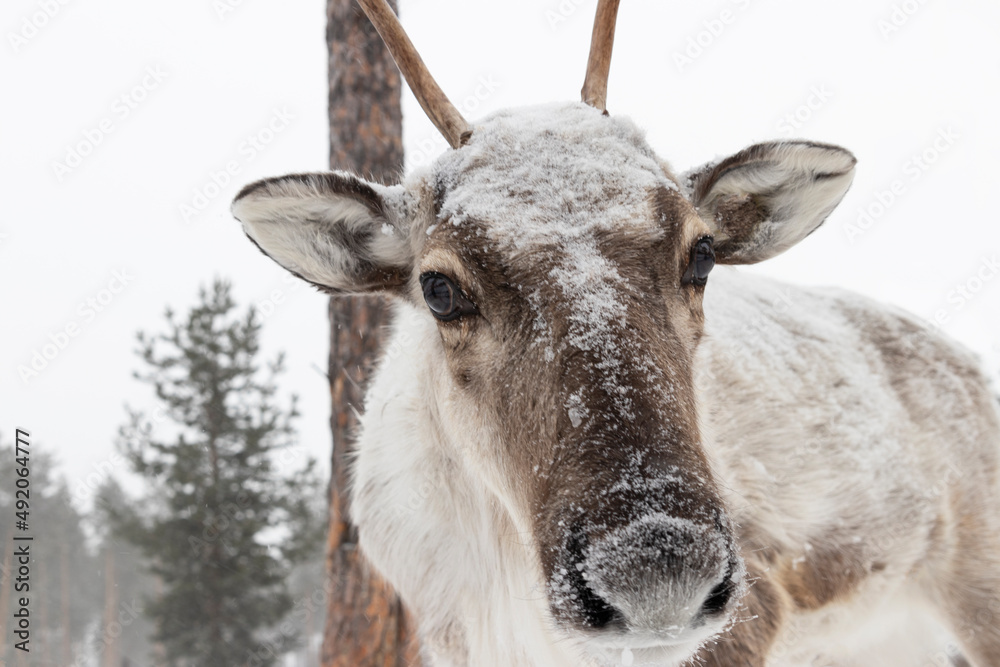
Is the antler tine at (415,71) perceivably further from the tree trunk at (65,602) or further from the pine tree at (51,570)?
the tree trunk at (65,602)

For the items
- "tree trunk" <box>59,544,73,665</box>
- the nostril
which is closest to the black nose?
the nostril

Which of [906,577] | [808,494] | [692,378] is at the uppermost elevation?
[692,378]

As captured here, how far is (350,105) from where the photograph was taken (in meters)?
6.81

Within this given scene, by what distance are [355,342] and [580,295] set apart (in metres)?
4.48

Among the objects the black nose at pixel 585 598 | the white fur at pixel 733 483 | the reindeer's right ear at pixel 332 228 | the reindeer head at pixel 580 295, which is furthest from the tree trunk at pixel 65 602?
the black nose at pixel 585 598

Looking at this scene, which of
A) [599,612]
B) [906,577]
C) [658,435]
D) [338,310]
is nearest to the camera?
[599,612]

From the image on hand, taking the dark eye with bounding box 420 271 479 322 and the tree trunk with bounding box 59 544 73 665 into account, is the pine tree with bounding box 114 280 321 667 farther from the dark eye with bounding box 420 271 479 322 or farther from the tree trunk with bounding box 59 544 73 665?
the tree trunk with bounding box 59 544 73 665

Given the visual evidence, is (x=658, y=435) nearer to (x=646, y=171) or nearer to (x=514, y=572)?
(x=646, y=171)

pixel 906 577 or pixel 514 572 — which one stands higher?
pixel 514 572

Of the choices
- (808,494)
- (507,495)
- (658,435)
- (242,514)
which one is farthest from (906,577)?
(242,514)

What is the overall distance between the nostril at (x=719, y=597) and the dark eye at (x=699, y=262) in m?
1.29

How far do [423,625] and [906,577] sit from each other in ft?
10.9

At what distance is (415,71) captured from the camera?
3.46m

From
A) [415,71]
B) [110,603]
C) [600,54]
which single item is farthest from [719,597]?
[110,603]
